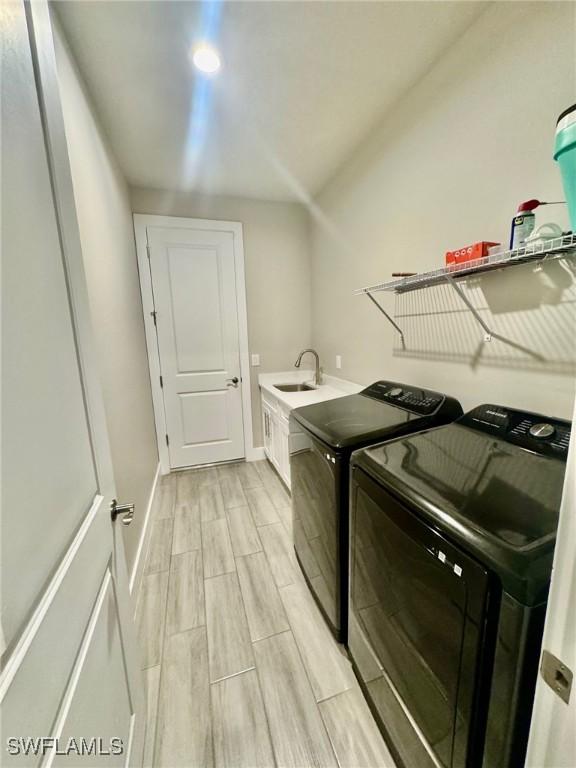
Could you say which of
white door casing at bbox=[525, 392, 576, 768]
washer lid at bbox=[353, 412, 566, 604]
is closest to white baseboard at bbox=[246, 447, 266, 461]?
washer lid at bbox=[353, 412, 566, 604]

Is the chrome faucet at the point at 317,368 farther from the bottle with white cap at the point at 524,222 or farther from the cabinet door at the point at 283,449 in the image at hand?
the bottle with white cap at the point at 524,222

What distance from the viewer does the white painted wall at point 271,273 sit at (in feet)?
9.43

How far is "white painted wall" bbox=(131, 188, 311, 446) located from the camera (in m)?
2.88

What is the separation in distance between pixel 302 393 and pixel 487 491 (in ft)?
5.66

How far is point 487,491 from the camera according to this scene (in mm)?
803

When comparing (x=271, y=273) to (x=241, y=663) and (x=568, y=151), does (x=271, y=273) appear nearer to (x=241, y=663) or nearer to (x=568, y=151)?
(x=568, y=151)

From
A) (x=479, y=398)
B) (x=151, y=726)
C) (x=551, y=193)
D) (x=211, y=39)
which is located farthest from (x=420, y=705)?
(x=211, y=39)

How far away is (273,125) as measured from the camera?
1.87 meters

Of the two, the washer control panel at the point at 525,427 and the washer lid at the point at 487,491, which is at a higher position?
the washer control panel at the point at 525,427

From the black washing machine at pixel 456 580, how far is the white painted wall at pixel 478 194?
0.97 feet

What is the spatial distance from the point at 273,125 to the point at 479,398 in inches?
80.0

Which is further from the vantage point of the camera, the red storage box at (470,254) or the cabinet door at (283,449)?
the cabinet door at (283,449)

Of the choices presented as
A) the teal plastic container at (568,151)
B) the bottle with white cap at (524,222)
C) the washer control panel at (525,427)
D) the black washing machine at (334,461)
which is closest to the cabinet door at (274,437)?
the black washing machine at (334,461)

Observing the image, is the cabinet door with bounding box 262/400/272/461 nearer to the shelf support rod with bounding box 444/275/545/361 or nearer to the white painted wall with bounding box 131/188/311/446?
the white painted wall with bounding box 131/188/311/446
